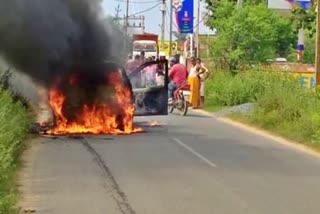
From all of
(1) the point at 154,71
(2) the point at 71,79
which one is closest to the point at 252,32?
(1) the point at 154,71

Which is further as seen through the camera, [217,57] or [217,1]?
[217,1]

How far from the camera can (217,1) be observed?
133 feet

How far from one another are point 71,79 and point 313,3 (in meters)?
12.0

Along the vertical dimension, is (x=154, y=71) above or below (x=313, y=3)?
below

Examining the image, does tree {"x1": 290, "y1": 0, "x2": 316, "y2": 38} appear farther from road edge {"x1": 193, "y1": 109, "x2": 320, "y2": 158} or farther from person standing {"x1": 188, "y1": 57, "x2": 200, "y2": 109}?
road edge {"x1": 193, "y1": 109, "x2": 320, "y2": 158}

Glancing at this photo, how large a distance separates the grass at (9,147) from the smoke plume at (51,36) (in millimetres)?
1970

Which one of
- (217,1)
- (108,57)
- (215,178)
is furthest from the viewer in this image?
(217,1)

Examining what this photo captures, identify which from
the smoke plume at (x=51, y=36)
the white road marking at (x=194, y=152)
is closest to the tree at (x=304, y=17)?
the smoke plume at (x=51, y=36)

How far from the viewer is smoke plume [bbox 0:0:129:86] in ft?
60.0

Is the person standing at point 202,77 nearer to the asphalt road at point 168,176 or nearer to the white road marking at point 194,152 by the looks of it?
the asphalt road at point 168,176

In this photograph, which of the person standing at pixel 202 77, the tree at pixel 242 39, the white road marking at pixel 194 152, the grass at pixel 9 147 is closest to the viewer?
the grass at pixel 9 147

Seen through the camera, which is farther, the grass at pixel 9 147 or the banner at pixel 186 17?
the banner at pixel 186 17

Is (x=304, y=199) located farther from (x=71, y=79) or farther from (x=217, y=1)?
(x=217, y=1)

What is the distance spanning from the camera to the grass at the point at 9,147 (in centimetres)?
872
